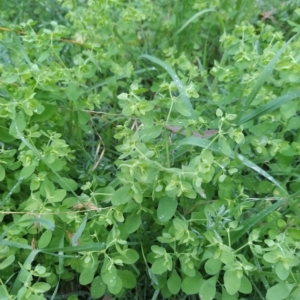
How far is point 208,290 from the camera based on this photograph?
1401mm

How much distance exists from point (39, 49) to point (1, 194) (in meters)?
0.59

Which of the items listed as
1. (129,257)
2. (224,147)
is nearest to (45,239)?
(129,257)

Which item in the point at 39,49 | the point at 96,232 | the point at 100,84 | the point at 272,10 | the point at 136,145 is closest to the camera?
the point at 136,145

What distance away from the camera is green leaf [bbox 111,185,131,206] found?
1.39 meters

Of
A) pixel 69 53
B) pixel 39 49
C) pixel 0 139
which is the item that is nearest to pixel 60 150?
pixel 0 139

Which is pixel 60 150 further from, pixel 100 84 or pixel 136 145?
pixel 100 84

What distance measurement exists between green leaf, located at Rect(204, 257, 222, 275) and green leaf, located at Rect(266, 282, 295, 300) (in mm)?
153

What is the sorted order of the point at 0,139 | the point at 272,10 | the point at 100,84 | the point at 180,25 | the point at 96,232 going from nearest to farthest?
the point at 96,232
the point at 0,139
the point at 100,84
the point at 180,25
the point at 272,10

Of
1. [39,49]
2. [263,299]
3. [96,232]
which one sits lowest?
[263,299]

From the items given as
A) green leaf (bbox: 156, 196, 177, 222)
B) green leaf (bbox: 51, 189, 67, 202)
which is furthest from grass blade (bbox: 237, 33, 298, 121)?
green leaf (bbox: 51, 189, 67, 202)

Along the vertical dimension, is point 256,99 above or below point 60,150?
above

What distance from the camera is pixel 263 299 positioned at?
155cm

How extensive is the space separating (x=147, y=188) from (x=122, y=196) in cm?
9

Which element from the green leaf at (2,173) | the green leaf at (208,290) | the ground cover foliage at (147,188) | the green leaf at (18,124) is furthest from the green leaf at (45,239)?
the green leaf at (208,290)
